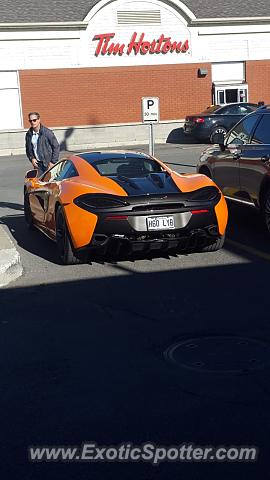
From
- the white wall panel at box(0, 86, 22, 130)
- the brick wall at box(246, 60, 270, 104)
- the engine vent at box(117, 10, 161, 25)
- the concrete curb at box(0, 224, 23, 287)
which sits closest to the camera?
the concrete curb at box(0, 224, 23, 287)

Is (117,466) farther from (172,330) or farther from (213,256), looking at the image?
(213,256)

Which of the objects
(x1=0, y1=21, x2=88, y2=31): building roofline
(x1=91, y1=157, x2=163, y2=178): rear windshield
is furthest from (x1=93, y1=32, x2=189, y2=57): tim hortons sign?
(x1=91, y1=157, x2=163, y2=178): rear windshield

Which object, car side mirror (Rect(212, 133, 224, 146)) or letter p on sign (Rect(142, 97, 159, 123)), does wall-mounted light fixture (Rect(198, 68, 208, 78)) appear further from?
car side mirror (Rect(212, 133, 224, 146))

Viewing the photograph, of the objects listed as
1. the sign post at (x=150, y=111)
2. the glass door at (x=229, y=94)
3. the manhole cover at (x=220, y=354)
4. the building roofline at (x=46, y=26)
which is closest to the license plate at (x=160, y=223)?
the manhole cover at (x=220, y=354)

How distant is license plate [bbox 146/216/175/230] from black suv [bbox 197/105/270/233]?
1.72 meters

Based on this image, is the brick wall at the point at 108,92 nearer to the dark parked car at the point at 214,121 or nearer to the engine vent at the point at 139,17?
the engine vent at the point at 139,17

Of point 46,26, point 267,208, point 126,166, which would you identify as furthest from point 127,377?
point 46,26

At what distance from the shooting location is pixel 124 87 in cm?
3008

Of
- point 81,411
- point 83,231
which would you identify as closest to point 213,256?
point 83,231

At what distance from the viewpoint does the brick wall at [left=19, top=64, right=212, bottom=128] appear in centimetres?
2886

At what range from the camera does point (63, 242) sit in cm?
766

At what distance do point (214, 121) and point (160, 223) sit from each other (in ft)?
67.6

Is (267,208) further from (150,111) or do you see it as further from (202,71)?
(202,71)

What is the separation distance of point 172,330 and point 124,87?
25.9 m
